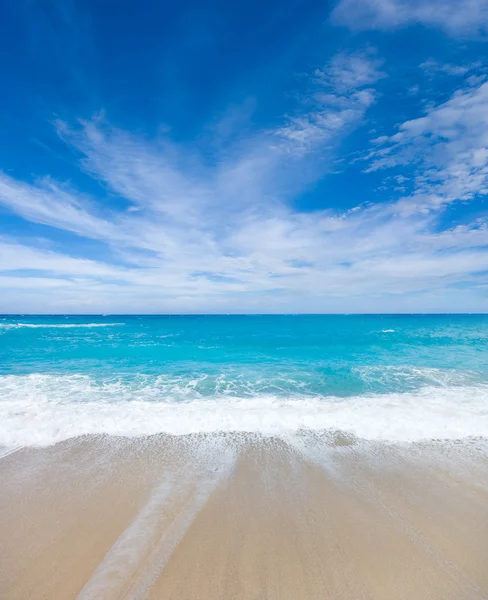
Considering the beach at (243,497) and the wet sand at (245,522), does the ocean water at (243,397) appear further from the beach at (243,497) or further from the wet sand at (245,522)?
the wet sand at (245,522)

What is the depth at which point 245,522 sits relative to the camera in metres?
4.59

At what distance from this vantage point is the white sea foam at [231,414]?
7824 mm

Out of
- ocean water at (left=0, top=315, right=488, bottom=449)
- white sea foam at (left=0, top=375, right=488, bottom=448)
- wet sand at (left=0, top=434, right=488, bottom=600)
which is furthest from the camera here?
ocean water at (left=0, top=315, right=488, bottom=449)

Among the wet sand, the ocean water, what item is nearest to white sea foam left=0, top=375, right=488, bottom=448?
the ocean water

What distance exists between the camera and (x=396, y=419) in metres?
8.65

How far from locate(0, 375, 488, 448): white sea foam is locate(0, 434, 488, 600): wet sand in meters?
0.87

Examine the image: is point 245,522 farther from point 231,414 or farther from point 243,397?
point 243,397

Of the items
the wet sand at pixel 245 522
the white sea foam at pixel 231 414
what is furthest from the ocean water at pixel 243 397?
the wet sand at pixel 245 522

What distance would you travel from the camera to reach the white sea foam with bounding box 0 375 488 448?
25.7ft

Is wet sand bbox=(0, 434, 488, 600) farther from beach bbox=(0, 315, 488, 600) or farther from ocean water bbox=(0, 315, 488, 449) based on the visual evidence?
ocean water bbox=(0, 315, 488, 449)

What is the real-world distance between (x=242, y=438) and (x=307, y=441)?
175 centimetres

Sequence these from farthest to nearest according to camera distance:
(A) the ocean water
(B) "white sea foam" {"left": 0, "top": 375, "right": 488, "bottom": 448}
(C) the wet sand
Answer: (A) the ocean water < (B) "white sea foam" {"left": 0, "top": 375, "right": 488, "bottom": 448} < (C) the wet sand

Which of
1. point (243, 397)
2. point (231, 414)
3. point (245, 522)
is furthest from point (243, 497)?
point (243, 397)

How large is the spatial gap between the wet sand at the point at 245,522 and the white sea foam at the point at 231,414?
872 millimetres
